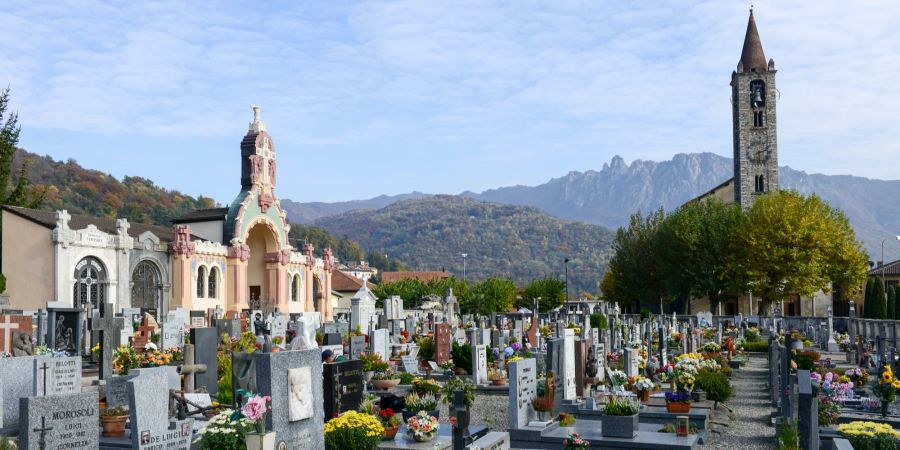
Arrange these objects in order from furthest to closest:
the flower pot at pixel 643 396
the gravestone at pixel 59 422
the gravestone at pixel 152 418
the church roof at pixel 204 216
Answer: the church roof at pixel 204 216
the flower pot at pixel 643 396
the gravestone at pixel 152 418
the gravestone at pixel 59 422

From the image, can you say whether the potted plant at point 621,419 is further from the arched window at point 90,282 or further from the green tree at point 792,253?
the green tree at point 792,253

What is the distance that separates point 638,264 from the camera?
59.2 metres

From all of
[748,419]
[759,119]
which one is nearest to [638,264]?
[759,119]

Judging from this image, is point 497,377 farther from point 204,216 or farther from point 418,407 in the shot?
point 204,216

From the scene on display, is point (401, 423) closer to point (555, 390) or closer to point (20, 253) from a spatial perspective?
point (555, 390)

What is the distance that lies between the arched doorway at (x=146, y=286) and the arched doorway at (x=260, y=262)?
9427 mm

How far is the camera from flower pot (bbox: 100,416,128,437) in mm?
12125

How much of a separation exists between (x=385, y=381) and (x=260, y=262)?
36.6 metres

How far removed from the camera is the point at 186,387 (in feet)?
50.0

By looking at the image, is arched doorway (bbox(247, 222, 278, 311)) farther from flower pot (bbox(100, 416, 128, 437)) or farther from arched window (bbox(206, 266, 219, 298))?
flower pot (bbox(100, 416, 128, 437))

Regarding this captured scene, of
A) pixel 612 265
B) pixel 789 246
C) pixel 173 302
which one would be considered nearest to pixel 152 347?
pixel 173 302

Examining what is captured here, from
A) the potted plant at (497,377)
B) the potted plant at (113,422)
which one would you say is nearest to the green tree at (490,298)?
the potted plant at (497,377)

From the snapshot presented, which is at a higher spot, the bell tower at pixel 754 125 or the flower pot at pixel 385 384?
the bell tower at pixel 754 125

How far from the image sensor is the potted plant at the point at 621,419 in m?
12.5
